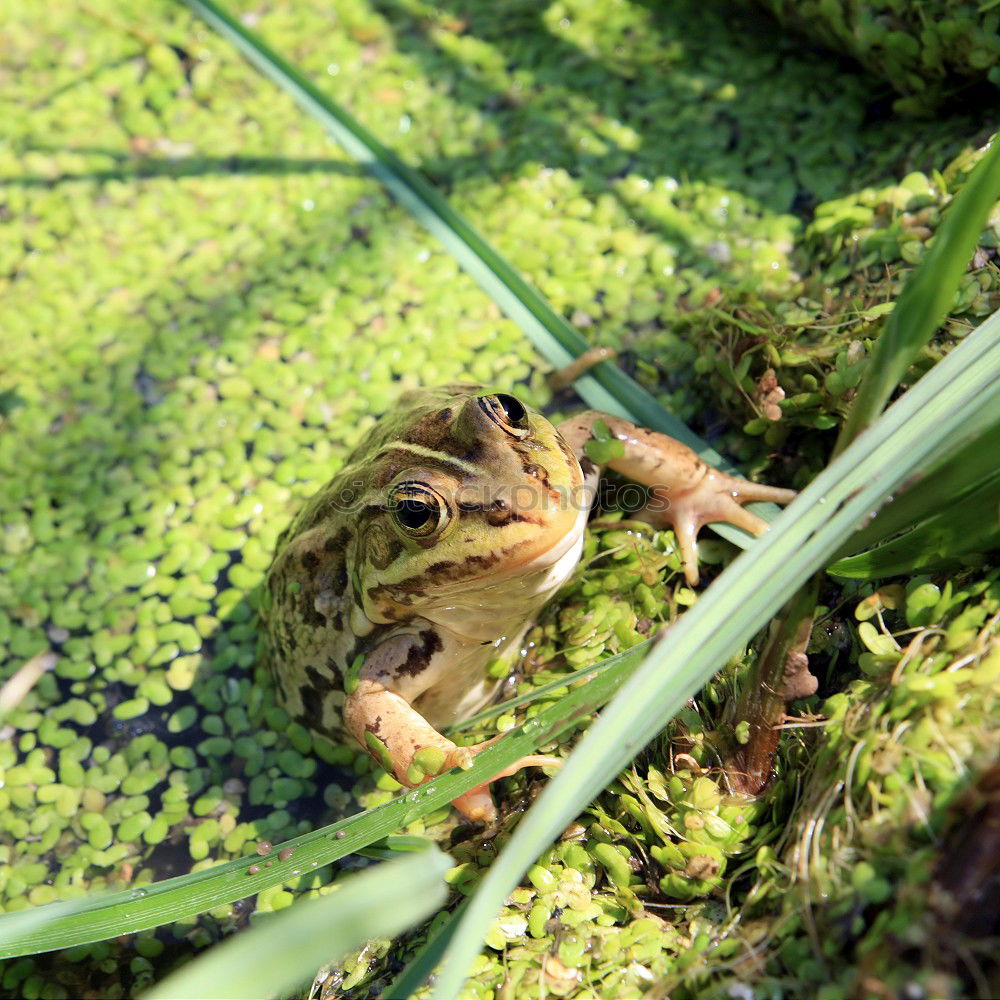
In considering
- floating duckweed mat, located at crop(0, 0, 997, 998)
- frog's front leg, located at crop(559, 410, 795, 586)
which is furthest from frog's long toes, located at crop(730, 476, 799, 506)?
floating duckweed mat, located at crop(0, 0, 997, 998)

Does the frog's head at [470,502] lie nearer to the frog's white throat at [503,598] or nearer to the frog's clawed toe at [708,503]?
the frog's white throat at [503,598]

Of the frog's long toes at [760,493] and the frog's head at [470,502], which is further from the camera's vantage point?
the frog's long toes at [760,493]

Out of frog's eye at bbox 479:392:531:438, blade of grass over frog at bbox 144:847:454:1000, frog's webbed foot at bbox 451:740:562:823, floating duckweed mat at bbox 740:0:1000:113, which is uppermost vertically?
floating duckweed mat at bbox 740:0:1000:113

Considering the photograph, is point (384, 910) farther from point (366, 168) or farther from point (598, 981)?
point (366, 168)

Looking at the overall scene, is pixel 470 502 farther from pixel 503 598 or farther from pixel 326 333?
pixel 326 333

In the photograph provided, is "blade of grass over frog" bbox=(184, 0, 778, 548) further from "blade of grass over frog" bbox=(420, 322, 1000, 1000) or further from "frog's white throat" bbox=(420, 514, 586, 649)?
"blade of grass over frog" bbox=(420, 322, 1000, 1000)

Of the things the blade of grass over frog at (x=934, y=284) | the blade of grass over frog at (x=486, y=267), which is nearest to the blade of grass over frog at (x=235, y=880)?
the blade of grass over frog at (x=934, y=284)
